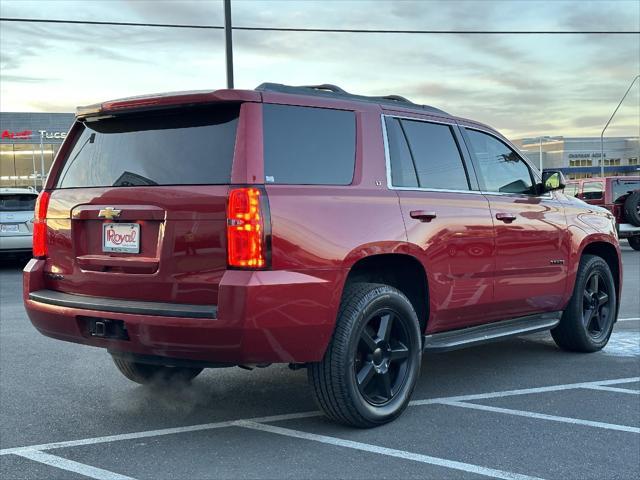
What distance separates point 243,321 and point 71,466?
3.66 feet

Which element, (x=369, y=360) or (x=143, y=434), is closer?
(x=143, y=434)

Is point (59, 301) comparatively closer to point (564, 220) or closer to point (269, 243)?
point (269, 243)

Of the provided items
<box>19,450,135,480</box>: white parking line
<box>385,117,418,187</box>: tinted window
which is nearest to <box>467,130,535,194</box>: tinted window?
<box>385,117,418,187</box>: tinted window

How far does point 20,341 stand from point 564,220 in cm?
491

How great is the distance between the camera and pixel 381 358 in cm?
457

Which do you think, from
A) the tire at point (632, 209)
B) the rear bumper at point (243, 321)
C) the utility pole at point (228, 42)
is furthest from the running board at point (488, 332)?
the tire at point (632, 209)

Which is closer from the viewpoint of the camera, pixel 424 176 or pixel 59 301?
pixel 59 301

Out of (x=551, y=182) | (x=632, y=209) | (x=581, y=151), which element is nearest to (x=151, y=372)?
(x=551, y=182)

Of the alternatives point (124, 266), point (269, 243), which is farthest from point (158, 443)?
point (269, 243)

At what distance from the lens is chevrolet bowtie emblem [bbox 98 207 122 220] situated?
4234 mm

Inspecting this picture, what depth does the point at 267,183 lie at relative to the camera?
156 inches

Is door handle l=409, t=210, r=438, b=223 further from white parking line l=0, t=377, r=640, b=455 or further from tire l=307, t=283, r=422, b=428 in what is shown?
white parking line l=0, t=377, r=640, b=455

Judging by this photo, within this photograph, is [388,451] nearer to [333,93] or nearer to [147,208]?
[147,208]

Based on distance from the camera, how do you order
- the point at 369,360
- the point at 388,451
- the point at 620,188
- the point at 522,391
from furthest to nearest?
the point at 620,188
the point at 522,391
the point at 369,360
the point at 388,451
